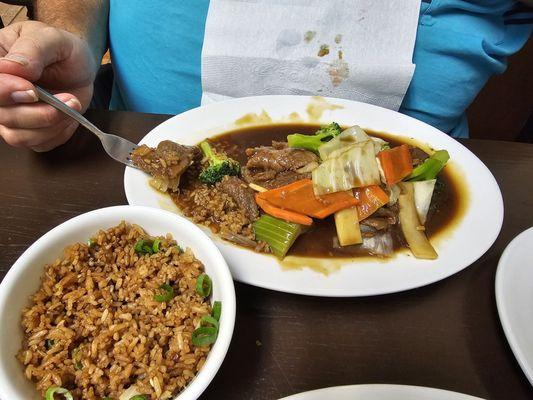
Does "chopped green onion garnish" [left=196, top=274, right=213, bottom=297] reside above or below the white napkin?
below

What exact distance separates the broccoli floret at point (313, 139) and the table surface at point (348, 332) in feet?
2.79

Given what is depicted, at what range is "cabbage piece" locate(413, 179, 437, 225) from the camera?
1802mm

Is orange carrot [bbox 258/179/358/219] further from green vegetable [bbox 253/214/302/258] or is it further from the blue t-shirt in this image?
the blue t-shirt

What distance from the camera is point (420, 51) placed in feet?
7.68

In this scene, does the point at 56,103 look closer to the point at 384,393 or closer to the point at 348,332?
the point at 348,332

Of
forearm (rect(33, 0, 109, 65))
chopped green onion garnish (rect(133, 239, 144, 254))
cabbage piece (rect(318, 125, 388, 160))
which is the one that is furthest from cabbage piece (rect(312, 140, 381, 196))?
forearm (rect(33, 0, 109, 65))

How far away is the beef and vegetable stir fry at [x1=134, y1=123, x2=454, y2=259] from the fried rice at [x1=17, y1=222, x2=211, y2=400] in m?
0.44

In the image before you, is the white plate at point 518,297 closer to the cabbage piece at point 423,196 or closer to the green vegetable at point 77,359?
the cabbage piece at point 423,196

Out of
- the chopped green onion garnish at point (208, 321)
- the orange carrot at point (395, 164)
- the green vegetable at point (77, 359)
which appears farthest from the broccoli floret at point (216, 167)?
the green vegetable at point (77, 359)

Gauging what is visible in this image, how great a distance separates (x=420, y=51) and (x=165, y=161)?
5.32ft

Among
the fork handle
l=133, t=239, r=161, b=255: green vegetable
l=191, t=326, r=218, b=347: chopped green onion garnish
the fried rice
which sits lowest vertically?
the fried rice

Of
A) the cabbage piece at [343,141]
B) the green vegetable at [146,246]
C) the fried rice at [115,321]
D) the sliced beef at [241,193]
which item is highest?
the cabbage piece at [343,141]

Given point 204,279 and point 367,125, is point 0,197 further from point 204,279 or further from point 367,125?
point 367,125

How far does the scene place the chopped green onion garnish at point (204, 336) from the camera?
1.08 meters
